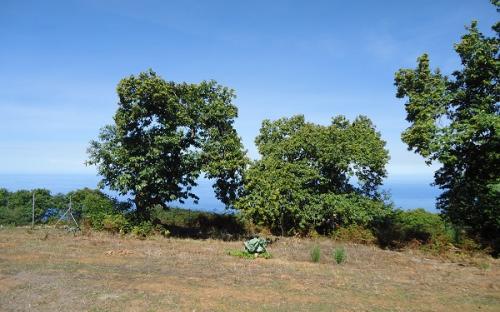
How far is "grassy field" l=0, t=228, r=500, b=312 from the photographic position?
36.1ft

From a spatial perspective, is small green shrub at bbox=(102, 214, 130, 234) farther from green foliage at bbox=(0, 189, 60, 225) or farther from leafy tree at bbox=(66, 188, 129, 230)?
green foliage at bbox=(0, 189, 60, 225)

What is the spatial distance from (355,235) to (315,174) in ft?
14.1

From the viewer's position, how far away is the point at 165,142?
22.6 meters

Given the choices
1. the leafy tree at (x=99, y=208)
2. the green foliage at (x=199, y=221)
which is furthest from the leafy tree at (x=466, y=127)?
the leafy tree at (x=99, y=208)

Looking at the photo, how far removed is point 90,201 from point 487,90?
22.4m

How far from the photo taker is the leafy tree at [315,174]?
25453mm

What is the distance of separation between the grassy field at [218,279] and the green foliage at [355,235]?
412 cm

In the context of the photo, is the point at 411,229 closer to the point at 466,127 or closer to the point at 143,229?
the point at 466,127

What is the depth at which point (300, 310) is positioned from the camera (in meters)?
10.6

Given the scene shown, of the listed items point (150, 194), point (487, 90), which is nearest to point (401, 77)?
point (487, 90)

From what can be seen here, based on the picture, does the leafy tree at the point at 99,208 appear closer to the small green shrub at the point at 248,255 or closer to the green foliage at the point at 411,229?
the small green shrub at the point at 248,255

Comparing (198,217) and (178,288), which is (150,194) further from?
(178,288)

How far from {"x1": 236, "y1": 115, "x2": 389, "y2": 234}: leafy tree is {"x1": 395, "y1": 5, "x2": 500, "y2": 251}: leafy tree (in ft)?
12.9

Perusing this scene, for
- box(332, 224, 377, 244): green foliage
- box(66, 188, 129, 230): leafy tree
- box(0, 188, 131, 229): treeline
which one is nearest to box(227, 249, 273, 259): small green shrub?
box(332, 224, 377, 244): green foliage
